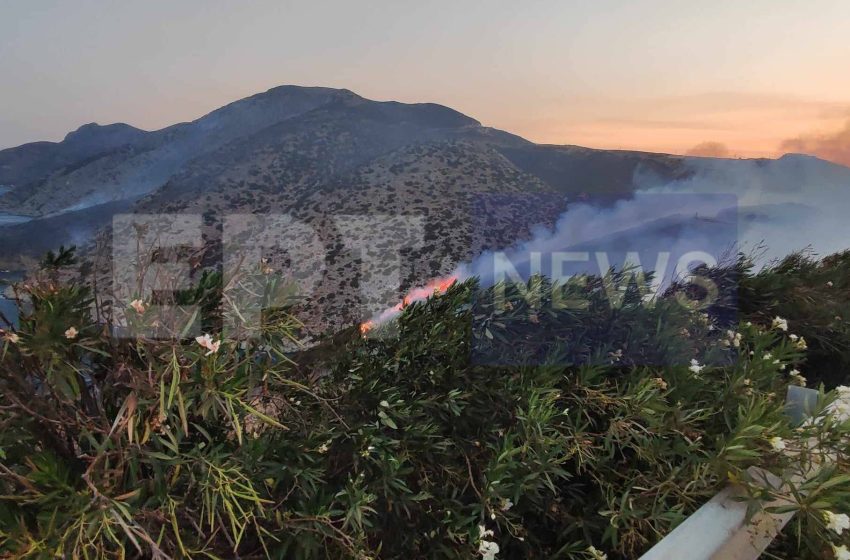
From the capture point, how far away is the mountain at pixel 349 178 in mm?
3502

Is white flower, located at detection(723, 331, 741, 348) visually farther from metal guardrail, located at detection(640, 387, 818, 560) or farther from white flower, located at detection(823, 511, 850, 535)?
white flower, located at detection(823, 511, 850, 535)

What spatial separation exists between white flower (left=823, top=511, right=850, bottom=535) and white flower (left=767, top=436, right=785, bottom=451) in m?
0.20

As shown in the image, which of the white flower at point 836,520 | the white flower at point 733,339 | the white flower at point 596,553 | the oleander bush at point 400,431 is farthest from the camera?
the white flower at point 733,339

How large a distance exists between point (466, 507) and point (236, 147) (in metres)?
3.97

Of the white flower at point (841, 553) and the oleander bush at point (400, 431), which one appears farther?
the white flower at point (841, 553)

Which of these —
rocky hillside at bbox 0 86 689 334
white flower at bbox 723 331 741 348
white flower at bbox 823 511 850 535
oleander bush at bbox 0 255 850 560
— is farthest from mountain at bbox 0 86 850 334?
white flower at bbox 823 511 850 535

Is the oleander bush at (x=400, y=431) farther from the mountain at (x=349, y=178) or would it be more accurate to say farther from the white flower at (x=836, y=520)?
the mountain at (x=349, y=178)

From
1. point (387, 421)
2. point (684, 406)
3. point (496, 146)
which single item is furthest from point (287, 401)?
point (496, 146)

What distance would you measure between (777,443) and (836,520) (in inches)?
8.7

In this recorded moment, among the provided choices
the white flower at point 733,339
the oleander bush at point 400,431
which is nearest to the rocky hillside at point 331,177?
the oleander bush at point 400,431

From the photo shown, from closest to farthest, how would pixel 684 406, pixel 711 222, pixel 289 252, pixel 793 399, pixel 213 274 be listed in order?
1. pixel 213 274
2. pixel 684 406
3. pixel 793 399
4. pixel 289 252
5. pixel 711 222

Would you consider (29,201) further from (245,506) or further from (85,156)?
(245,506)

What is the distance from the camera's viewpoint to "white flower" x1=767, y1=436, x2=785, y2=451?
1.25m

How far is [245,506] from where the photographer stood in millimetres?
922
